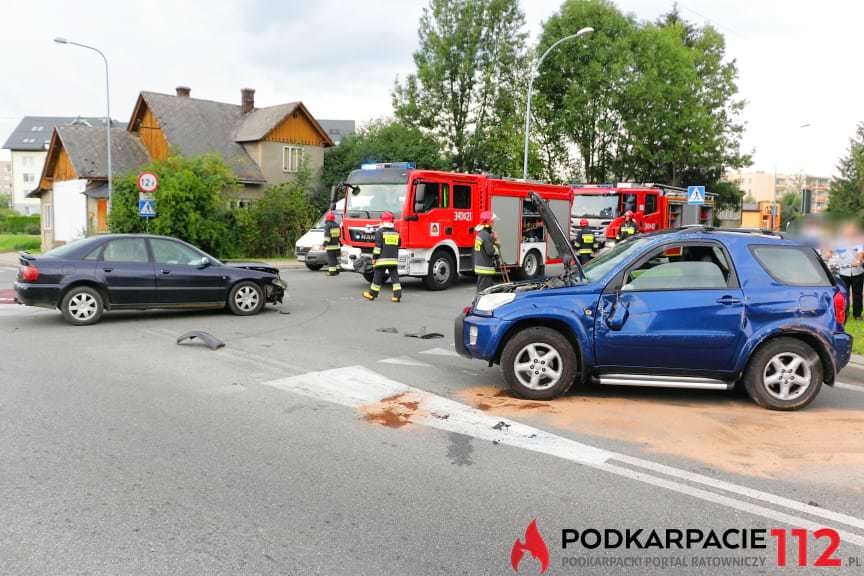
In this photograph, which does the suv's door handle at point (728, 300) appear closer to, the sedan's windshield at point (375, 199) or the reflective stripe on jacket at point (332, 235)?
the sedan's windshield at point (375, 199)

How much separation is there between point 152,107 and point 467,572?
1418 inches

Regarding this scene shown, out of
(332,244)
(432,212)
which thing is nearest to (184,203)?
(332,244)

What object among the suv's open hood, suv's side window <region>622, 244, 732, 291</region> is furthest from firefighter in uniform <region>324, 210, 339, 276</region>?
suv's side window <region>622, 244, 732, 291</region>

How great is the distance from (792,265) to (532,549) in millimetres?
4295

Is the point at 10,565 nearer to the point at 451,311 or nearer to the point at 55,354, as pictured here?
the point at 55,354

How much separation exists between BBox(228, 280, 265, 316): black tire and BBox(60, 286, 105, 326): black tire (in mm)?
1934

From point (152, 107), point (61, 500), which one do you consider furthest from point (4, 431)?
point (152, 107)

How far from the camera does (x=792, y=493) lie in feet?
14.6

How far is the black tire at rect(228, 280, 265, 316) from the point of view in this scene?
11.6 m

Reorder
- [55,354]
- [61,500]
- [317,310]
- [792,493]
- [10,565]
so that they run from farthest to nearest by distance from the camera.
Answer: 1. [317,310]
2. [55,354]
3. [792,493]
4. [61,500]
5. [10,565]

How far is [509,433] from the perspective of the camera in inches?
220

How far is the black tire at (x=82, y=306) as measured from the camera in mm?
10335

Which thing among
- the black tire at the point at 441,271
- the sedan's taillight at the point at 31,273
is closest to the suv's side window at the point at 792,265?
the sedan's taillight at the point at 31,273

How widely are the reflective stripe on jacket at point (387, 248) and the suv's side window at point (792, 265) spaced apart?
7.93 meters
